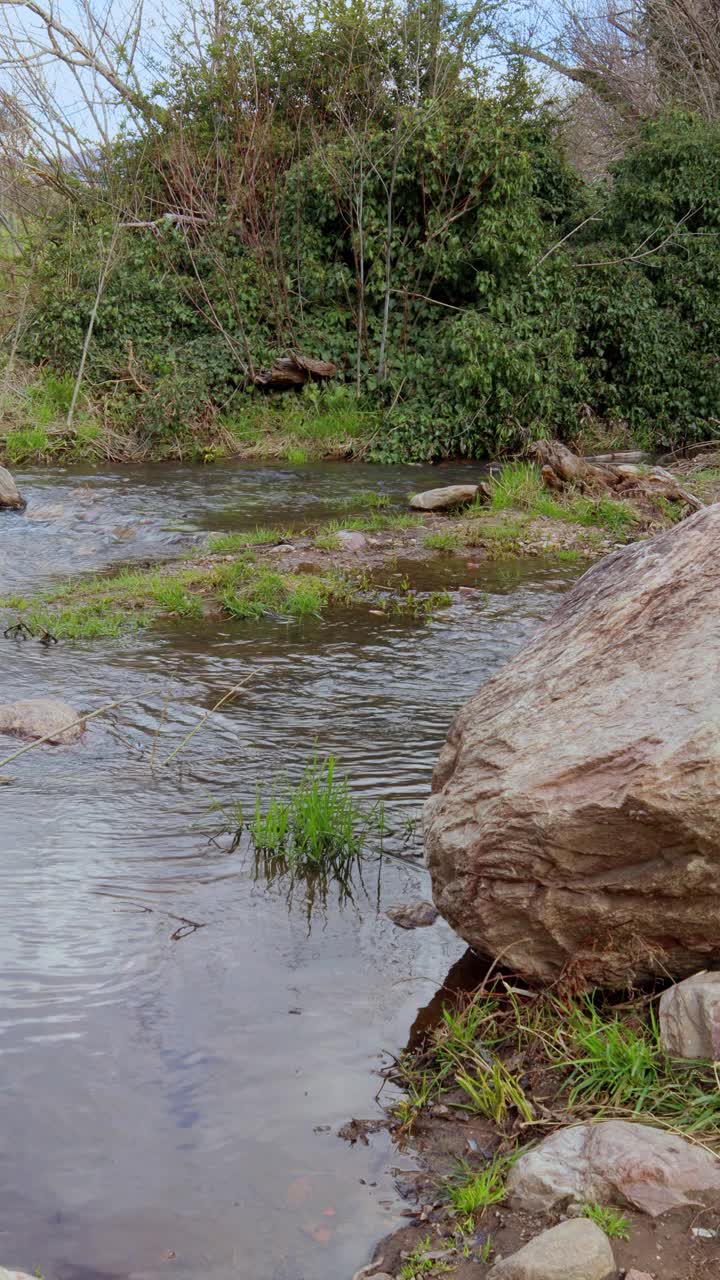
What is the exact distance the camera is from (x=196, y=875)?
4195mm

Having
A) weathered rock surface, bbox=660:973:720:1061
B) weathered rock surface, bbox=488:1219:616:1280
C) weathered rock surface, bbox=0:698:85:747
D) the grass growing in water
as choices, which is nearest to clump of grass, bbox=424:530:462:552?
the grass growing in water

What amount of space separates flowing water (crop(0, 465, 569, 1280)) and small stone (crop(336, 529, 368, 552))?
3036mm

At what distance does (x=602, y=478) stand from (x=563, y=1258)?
10.6m

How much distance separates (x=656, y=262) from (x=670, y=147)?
180cm

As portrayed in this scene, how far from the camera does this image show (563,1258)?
2.20 metres

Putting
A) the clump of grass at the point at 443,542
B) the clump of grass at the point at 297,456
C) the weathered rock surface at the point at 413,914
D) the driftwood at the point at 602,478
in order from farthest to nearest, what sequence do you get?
the clump of grass at the point at 297,456, the driftwood at the point at 602,478, the clump of grass at the point at 443,542, the weathered rock surface at the point at 413,914

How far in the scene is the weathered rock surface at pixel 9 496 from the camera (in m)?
12.0

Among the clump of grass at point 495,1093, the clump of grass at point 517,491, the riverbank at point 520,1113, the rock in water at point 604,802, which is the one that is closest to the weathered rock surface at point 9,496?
the clump of grass at point 517,491

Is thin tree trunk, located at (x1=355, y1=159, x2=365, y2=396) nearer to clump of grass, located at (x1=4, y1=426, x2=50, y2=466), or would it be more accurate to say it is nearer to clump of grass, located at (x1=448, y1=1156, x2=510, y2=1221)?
clump of grass, located at (x1=4, y1=426, x2=50, y2=466)

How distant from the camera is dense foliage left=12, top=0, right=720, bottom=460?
631 inches

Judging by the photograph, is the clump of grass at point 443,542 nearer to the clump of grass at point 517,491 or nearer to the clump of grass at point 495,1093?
the clump of grass at point 517,491

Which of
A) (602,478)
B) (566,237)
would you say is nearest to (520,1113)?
(602,478)

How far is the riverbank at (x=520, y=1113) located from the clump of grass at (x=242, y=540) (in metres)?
6.84

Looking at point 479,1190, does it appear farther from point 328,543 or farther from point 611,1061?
point 328,543
